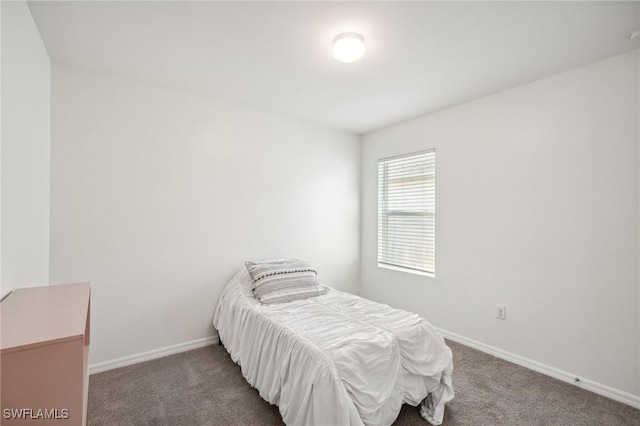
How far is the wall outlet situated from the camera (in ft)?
9.05

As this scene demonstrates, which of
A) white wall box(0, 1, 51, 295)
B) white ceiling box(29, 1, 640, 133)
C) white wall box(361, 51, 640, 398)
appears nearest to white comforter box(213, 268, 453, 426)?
white wall box(361, 51, 640, 398)

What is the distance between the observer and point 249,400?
2107mm

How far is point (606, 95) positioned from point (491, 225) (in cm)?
127

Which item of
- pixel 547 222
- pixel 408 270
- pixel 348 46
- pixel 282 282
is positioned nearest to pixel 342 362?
pixel 282 282

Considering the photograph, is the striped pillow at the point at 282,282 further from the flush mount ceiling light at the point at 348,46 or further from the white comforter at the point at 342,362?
the flush mount ceiling light at the point at 348,46

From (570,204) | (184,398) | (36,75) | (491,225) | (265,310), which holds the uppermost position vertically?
(36,75)

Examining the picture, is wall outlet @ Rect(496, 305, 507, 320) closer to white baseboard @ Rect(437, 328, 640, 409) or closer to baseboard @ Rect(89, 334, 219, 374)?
white baseboard @ Rect(437, 328, 640, 409)

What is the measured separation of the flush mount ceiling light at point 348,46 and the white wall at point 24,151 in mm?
1687

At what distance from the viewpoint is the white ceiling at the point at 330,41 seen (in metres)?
1.74

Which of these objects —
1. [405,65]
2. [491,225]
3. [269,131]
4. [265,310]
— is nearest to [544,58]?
[405,65]

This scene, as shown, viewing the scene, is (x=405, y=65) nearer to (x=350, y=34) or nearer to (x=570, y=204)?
(x=350, y=34)

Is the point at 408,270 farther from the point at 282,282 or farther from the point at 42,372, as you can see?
the point at 42,372

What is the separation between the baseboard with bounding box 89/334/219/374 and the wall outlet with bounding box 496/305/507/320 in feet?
8.85

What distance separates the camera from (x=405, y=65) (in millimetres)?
2352
